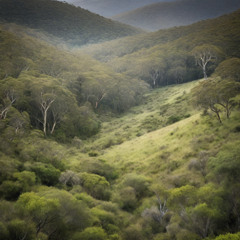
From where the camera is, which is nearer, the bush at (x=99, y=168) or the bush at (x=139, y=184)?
the bush at (x=139, y=184)

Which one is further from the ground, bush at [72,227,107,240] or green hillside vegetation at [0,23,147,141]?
green hillside vegetation at [0,23,147,141]

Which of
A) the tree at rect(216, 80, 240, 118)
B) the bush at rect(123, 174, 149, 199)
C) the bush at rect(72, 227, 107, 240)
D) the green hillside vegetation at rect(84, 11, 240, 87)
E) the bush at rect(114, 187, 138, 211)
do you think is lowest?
the bush at rect(114, 187, 138, 211)

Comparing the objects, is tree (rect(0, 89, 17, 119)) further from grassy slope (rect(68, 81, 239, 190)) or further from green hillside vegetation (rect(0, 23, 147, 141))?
grassy slope (rect(68, 81, 239, 190))

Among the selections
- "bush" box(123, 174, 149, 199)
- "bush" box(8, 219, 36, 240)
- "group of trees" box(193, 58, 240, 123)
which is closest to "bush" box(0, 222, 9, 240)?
"bush" box(8, 219, 36, 240)

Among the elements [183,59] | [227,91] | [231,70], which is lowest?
[227,91]

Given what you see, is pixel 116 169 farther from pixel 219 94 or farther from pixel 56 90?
pixel 56 90

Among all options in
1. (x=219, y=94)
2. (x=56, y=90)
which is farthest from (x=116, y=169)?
(x=56, y=90)

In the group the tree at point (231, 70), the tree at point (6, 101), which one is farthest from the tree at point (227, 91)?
the tree at point (6, 101)

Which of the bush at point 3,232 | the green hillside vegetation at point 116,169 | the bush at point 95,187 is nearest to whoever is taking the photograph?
the bush at point 3,232

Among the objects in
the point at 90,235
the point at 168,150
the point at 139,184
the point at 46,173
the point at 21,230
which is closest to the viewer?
the point at 21,230

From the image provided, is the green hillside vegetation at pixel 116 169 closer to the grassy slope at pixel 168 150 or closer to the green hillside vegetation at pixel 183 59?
the grassy slope at pixel 168 150

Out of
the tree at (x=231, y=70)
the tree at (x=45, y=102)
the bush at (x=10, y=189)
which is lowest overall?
the bush at (x=10, y=189)

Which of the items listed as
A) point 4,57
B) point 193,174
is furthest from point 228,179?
point 4,57

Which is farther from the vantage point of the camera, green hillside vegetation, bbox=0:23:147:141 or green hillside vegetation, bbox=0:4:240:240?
green hillside vegetation, bbox=0:23:147:141
